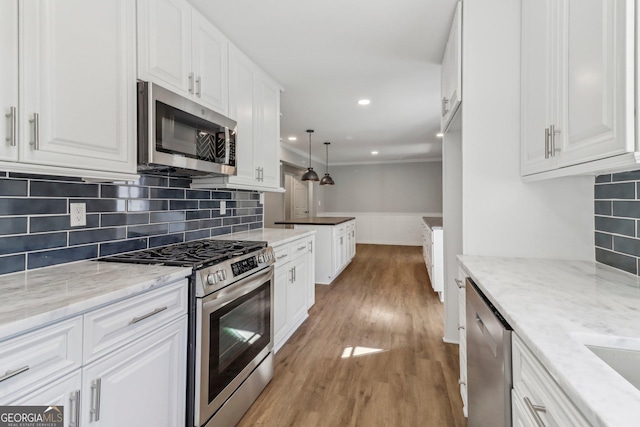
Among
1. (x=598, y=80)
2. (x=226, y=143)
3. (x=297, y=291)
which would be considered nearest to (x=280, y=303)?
(x=297, y=291)

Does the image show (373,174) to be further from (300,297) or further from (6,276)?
(6,276)

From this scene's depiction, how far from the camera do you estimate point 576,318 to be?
0.89 meters

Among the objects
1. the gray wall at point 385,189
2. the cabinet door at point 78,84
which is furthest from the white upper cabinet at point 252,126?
the gray wall at point 385,189

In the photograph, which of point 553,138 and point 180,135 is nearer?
point 553,138

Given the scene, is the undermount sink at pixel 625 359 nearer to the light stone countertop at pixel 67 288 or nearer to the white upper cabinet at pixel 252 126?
the light stone countertop at pixel 67 288

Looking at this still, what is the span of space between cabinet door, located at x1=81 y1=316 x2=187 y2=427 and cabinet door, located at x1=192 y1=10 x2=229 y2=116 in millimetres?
1441

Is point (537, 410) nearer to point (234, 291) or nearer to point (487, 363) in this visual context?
point (487, 363)

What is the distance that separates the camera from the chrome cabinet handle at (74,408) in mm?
958

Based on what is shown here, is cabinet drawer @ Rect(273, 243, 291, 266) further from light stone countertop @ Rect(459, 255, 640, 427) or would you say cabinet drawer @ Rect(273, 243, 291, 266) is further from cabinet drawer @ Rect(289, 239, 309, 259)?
light stone countertop @ Rect(459, 255, 640, 427)

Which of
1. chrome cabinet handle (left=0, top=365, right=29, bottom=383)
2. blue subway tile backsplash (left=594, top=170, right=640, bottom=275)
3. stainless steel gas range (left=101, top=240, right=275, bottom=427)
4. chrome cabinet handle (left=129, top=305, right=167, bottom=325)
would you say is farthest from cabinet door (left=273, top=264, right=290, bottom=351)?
blue subway tile backsplash (left=594, top=170, right=640, bottom=275)

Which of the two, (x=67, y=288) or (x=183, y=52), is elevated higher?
(x=183, y=52)

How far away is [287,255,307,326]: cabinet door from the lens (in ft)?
9.11

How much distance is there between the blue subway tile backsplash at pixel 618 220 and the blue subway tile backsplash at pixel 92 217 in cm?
252

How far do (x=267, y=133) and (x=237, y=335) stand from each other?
1.86 m
